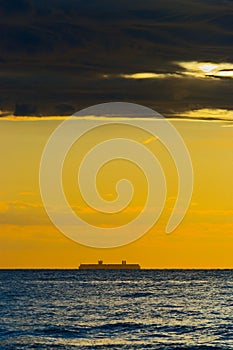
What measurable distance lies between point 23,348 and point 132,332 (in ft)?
49.6

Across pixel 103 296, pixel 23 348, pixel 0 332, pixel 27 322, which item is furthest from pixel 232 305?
pixel 23 348

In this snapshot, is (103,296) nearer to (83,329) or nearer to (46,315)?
(46,315)

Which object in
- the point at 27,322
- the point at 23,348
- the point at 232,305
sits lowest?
the point at 23,348

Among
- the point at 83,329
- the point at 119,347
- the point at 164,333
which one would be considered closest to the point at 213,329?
the point at 164,333

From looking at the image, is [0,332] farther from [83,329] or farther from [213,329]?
[213,329]

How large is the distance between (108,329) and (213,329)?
972 cm

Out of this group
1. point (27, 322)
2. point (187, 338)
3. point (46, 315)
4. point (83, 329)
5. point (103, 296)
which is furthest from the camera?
point (103, 296)

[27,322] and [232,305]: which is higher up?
[232,305]

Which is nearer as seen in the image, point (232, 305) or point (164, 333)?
point (164, 333)

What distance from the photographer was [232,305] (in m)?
128

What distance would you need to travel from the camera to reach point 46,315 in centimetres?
10738

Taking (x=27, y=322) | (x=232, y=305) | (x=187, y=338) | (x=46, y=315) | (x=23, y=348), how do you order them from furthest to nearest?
1. (x=232, y=305)
2. (x=46, y=315)
3. (x=27, y=322)
4. (x=187, y=338)
5. (x=23, y=348)

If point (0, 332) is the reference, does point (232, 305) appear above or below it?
above

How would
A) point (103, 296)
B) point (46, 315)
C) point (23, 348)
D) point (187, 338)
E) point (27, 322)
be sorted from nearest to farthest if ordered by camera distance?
point (23, 348)
point (187, 338)
point (27, 322)
point (46, 315)
point (103, 296)
